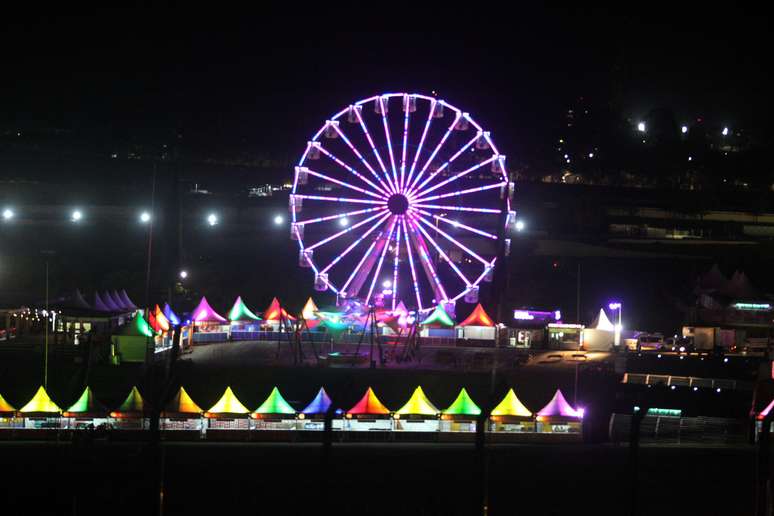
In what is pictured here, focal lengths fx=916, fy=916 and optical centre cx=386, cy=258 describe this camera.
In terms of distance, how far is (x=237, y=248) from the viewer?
2064 inches

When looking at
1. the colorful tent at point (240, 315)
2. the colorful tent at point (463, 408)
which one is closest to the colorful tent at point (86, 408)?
the colorful tent at point (463, 408)

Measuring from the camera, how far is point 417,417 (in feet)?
73.7

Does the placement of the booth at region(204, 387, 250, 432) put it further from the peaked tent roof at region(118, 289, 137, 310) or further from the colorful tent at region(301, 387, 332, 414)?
the peaked tent roof at region(118, 289, 137, 310)

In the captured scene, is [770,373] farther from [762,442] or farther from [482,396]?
[762,442]

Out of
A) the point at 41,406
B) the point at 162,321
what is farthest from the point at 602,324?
the point at 41,406

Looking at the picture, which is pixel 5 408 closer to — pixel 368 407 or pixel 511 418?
pixel 368 407

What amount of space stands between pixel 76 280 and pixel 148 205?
16257mm

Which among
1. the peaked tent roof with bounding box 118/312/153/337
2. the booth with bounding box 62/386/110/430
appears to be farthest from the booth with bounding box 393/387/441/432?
the peaked tent roof with bounding box 118/312/153/337

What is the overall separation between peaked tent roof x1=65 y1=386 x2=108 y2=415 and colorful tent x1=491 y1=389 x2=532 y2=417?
9414 mm

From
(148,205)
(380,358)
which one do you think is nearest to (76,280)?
(148,205)

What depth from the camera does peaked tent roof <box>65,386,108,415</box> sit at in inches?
833

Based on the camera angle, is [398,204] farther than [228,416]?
Yes

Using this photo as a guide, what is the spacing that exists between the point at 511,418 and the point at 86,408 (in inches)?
397

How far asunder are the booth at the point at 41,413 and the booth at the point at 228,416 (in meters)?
3.43
